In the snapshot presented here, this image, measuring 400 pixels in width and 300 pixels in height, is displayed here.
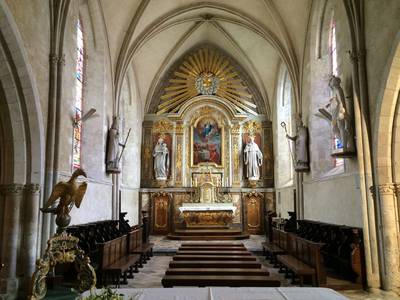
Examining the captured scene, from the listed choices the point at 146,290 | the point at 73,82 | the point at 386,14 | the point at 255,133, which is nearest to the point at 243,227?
the point at 255,133

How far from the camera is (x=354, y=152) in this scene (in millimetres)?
8836

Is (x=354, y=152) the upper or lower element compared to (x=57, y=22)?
lower

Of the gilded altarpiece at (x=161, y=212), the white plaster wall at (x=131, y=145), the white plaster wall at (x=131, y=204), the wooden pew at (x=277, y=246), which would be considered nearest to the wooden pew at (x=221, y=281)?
the wooden pew at (x=277, y=246)

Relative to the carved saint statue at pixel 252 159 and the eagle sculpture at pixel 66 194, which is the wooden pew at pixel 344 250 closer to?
the eagle sculpture at pixel 66 194

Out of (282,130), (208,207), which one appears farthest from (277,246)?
(282,130)

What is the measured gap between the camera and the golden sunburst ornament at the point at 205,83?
63.9ft

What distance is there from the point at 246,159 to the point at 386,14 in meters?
11.8

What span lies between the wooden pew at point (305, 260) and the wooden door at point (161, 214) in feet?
31.1

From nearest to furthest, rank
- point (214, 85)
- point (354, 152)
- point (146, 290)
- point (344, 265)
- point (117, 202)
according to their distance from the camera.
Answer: point (146, 290) < point (344, 265) < point (354, 152) < point (117, 202) < point (214, 85)

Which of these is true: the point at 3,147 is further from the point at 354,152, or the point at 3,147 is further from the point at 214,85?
the point at 214,85

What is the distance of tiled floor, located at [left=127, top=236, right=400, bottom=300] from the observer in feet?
23.5

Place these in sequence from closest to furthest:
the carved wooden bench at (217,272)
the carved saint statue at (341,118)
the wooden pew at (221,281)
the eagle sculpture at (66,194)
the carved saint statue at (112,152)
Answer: the eagle sculpture at (66,194) → the wooden pew at (221,281) → the carved wooden bench at (217,272) → the carved saint statue at (341,118) → the carved saint statue at (112,152)

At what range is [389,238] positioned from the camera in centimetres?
765

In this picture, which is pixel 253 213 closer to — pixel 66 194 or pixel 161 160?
pixel 161 160
